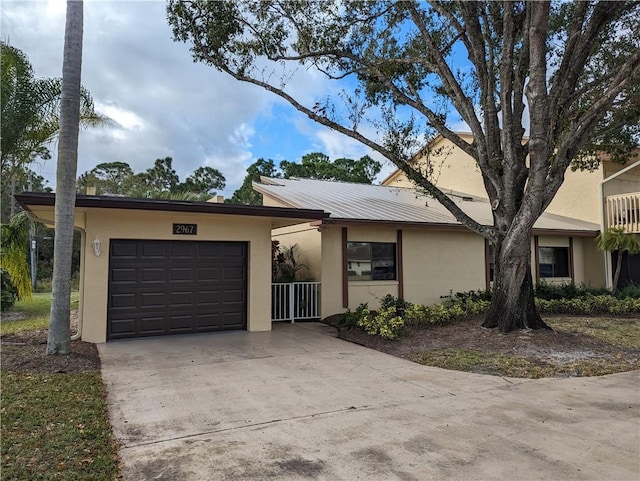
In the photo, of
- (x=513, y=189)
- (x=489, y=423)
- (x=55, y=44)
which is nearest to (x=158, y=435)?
(x=489, y=423)

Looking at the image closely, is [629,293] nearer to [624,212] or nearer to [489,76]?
[624,212]

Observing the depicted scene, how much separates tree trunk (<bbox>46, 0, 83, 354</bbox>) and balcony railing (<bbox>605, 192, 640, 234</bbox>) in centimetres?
1754

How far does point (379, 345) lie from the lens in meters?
8.80

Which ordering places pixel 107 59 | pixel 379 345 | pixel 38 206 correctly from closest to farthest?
1. pixel 38 206
2. pixel 379 345
3. pixel 107 59

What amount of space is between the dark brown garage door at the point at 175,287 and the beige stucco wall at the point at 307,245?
9.20 ft

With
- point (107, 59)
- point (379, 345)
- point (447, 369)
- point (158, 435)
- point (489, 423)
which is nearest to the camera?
point (158, 435)

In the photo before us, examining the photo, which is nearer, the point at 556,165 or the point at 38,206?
the point at 38,206

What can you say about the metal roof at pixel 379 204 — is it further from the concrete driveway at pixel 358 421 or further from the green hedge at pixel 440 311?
the concrete driveway at pixel 358 421

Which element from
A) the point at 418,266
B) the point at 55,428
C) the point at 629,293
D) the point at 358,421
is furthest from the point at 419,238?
the point at 55,428

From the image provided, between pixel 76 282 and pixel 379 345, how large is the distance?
77.7ft

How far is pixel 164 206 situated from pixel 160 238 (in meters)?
1.08

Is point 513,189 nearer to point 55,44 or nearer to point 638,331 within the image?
point 638,331

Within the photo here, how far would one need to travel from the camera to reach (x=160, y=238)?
9.44m

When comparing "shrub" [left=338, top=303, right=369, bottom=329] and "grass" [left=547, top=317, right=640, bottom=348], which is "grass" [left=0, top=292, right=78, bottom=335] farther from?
"grass" [left=547, top=317, right=640, bottom=348]
